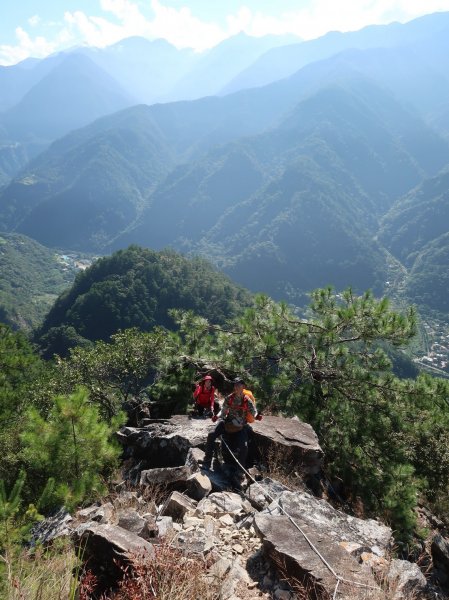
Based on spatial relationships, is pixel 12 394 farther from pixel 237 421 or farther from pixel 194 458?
pixel 237 421

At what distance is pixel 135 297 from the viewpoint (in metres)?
100

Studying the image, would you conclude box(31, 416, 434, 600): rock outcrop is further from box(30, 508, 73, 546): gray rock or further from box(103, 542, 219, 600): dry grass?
box(103, 542, 219, 600): dry grass

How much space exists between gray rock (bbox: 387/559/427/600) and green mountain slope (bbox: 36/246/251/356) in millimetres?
86099

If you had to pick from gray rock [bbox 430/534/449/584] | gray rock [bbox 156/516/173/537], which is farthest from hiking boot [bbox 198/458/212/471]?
gray rock [bbox 430/534/449/584]

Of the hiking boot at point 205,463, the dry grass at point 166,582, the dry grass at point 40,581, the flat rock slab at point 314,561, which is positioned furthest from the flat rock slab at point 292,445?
the dry grass at point 40,581

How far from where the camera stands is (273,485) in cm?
765

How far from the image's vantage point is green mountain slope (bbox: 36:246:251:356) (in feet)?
306

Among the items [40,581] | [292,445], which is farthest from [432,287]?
[40,581]

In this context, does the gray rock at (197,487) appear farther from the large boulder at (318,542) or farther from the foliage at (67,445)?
the foliage at (67,445)

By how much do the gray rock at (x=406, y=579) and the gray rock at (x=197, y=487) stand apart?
121 inches

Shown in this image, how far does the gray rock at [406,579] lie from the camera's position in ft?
16.5

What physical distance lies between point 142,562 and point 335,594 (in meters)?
1.99

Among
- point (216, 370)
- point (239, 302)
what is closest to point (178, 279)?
point (239, 302)

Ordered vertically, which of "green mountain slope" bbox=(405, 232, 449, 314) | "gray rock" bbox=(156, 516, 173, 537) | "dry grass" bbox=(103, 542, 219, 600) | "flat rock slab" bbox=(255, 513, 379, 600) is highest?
"dry grass" bbox=(103, 542, 219, 600)
